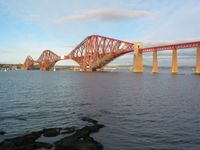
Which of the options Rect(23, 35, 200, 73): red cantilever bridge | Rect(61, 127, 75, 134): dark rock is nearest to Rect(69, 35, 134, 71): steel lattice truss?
Rect(23, 35, 200, 73): red cantilever bridge

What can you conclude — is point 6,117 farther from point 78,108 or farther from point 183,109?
point 183,109

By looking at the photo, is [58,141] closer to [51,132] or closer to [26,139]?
[26,139]

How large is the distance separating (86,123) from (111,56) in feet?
428

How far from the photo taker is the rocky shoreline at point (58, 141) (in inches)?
587

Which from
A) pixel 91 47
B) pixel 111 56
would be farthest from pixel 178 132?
pixel 91 47

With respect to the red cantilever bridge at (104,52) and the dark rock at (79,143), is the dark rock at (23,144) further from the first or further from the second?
the red cantilever bridge at (104,52)

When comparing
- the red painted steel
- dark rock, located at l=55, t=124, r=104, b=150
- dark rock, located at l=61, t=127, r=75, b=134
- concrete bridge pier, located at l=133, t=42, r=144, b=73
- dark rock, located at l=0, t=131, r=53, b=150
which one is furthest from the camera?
concrete bridge pier, located at l=133, t=42, r=144, b=73

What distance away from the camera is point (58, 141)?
15.9 meters

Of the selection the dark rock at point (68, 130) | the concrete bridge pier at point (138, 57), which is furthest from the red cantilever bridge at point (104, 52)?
the dark rock at point (68, 130)

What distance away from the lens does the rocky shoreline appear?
14.9m

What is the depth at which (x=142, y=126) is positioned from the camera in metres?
20.4

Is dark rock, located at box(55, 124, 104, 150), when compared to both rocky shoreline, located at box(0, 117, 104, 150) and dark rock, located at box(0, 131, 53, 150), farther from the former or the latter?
dark rock, located at box(0, 131, 53, 150)

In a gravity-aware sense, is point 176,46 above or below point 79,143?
above

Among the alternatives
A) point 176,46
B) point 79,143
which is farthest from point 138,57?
point 79,143
